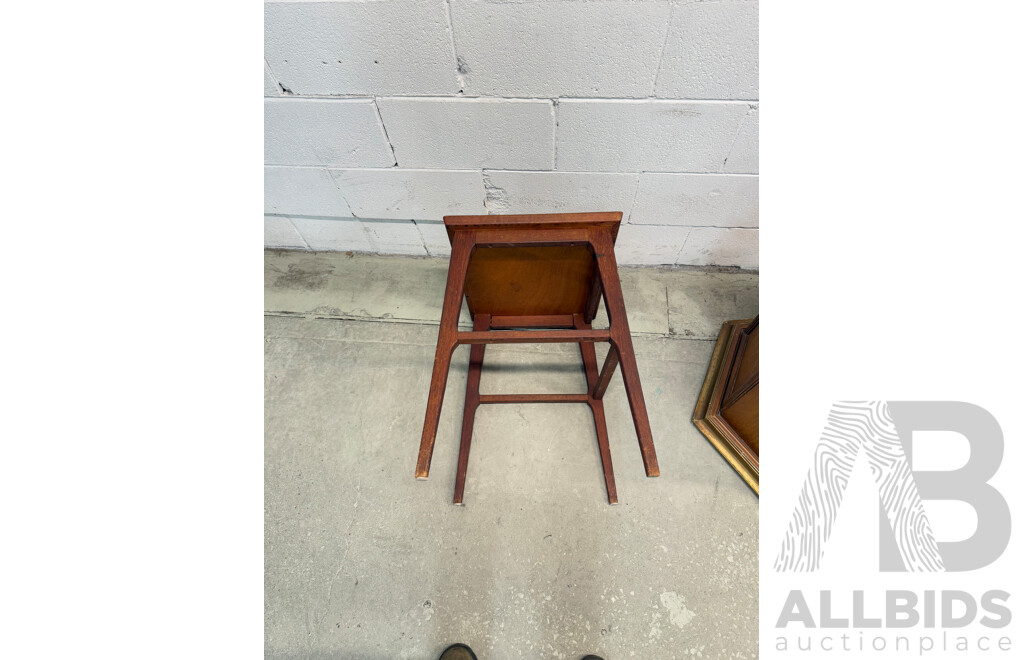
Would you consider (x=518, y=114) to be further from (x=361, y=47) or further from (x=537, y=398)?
(x=537, y=398)

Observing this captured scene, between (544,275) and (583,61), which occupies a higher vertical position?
(583,61)

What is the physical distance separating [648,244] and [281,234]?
64.4 inches

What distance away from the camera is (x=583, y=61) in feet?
3.58

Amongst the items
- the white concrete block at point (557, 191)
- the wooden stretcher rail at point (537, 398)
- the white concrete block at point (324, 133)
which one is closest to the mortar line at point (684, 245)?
the white concrete block at point (557, 191)

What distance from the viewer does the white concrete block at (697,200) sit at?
140 cm

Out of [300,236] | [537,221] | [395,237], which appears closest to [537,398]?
[537,221]

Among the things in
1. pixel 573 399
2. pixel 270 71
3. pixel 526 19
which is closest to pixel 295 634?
pixel 573 399

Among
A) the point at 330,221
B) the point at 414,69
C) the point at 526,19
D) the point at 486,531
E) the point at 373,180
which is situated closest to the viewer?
the point at 526,19

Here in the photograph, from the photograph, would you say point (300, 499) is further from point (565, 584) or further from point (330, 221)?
point (330, 221)

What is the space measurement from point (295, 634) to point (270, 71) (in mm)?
1650

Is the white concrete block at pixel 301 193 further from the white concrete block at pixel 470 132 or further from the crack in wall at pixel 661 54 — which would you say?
the crack in wall at pixel 661 54

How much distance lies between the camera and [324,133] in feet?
4.42

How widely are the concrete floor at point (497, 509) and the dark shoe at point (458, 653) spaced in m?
0.02

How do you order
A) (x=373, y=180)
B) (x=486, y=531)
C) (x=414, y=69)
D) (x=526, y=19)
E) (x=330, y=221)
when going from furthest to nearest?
(x=330, y=221) < (x=373, y=180) < (x=486, y=531) < (x=414, y=69) < (x=526, y=19)
